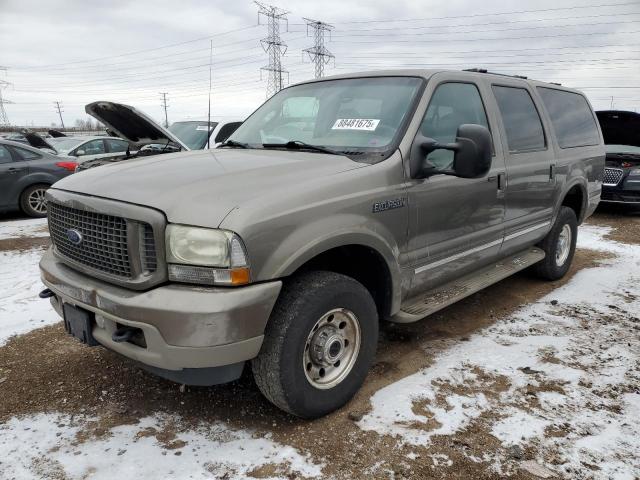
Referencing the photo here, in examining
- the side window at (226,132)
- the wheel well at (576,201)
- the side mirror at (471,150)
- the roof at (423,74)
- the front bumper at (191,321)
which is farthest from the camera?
the wheel well at (576,201)

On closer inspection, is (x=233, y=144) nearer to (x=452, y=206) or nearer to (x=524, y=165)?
(x=452, y=206)

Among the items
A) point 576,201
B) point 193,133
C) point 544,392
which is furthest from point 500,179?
point 193,133

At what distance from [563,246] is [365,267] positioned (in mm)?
3393

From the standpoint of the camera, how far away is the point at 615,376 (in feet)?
11.0

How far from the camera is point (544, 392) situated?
10.2 ft

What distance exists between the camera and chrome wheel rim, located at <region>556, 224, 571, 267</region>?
212 inches

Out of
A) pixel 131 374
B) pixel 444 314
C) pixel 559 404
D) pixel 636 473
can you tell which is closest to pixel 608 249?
pixel 444 314

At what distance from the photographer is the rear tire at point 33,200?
9.23 m

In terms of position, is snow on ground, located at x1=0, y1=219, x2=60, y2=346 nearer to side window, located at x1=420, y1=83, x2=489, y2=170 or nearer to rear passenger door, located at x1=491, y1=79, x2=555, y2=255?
side window, located at x1=420, y1=83, x2=489, y2=170

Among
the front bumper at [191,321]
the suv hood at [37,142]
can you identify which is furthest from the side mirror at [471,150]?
the suv hood at [37,142]

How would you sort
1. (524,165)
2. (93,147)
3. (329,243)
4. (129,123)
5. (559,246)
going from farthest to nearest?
(93,147), (559,246), (129,123), (524,165), (329,243)

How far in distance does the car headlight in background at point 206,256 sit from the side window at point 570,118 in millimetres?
3848

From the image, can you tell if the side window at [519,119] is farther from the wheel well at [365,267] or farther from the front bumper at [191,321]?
the front bumper at [191,321]

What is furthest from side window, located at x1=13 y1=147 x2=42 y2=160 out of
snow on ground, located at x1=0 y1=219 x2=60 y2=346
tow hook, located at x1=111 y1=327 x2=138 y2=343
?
tow hook, located at x1=111 y1=327 x2=138 y2=343
